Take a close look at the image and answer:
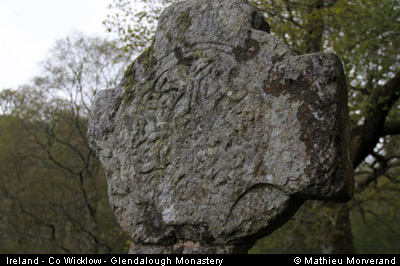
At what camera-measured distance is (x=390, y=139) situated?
9102 millimetres

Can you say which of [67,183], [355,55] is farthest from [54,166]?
[355,55]

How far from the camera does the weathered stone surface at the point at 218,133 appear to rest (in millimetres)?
2846

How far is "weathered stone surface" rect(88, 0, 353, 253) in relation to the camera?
112 inches

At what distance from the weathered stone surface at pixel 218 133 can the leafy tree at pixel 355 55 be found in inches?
135

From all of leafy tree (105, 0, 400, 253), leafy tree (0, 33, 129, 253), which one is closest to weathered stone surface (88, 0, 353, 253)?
leafy tree (105, 0, 400, 253)

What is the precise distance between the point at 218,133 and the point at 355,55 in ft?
14.6

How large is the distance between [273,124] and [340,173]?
0.54 metres

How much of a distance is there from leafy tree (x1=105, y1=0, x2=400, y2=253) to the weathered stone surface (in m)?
3.42

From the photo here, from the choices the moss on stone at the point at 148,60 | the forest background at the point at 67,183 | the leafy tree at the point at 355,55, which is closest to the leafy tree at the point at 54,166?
the forest background at the point at 67,183

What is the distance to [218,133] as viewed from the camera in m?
3.22
